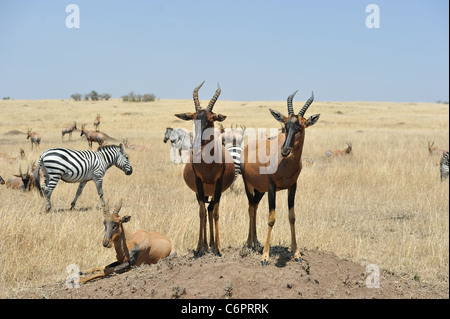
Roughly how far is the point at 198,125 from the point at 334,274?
9.23 ft

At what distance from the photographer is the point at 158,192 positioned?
593 inches

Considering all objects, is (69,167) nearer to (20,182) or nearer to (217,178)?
(20,182)

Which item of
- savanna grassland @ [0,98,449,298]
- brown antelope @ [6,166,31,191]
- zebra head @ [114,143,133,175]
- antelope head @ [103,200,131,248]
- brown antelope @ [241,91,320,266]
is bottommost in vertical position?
savanna grassland @ [0,98,449,298]

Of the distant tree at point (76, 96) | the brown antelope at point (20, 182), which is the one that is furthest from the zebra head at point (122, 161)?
the distant tree at point (76, 96)

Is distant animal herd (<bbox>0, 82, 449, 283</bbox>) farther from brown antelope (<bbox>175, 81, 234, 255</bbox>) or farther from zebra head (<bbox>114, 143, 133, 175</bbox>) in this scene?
zebra head (<bbox>114, 143, 133, 175</bbox>)

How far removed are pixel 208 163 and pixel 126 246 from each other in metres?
1.75

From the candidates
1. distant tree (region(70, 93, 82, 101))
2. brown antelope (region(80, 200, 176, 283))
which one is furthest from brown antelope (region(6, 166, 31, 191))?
distant tree (region(70, 93, 82, 101))

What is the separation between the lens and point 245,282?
581 centimetres

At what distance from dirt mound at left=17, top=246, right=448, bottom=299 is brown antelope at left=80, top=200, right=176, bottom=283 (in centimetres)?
14

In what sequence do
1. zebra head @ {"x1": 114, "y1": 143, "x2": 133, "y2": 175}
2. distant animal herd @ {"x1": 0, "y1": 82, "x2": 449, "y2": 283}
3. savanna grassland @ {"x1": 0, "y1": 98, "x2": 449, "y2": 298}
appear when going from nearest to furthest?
distant animal herd @ {"x1": 0, "y1": 82, "x2": 449, "y2": 283} → savanna grassland @ {"x1": 0, "y1": 98, "x2": 449, "y2": 298} → zebra head @ {"x1": 114, "y1": 143, "x2": 133, "y2": 175}

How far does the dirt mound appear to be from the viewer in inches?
226

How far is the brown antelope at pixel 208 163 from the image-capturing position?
661cm

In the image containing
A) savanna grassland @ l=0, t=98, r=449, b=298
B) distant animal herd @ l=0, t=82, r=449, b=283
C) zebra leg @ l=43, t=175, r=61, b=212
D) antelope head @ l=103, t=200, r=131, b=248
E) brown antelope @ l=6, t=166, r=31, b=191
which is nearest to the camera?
distant animal herd @ l=0, t=82, r=449, b=283
